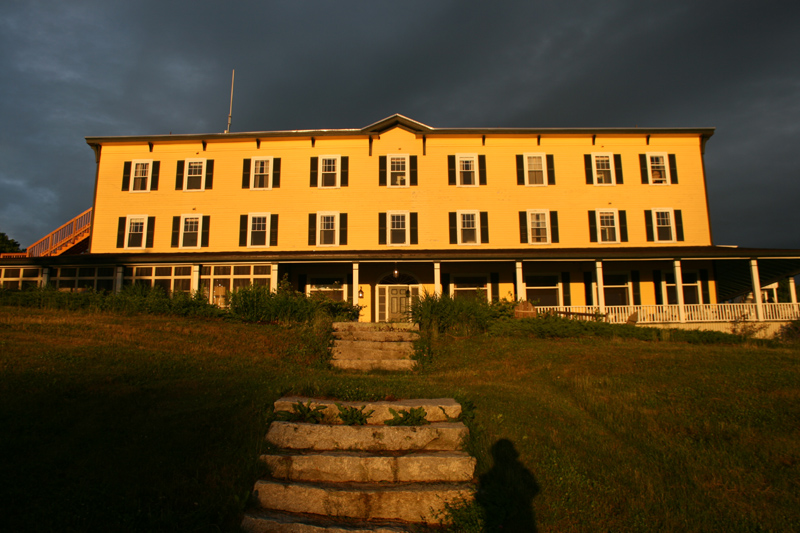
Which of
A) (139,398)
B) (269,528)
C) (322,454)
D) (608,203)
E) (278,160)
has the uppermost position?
(278,160)

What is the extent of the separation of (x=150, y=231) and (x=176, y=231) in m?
1.32

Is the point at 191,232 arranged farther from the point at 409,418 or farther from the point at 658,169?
the point at 658,169

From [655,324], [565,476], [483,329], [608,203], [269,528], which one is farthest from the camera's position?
[608,203]

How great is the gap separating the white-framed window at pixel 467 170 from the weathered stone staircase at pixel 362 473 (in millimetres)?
17279

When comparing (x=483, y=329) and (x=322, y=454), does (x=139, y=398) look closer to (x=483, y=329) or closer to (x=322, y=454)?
(x=322, y=454)

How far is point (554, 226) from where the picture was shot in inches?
886

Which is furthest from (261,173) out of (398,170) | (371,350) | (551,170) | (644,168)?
(644,168)

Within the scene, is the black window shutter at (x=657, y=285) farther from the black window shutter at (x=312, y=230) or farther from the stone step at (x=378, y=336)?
the black window shutter at (x=312, y=230)

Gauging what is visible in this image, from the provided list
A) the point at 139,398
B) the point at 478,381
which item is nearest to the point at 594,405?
the point at 478,381

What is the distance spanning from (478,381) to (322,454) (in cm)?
491

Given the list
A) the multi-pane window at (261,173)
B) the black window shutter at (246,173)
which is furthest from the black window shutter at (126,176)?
the multi-pane window at (261,173)

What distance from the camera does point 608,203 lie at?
22.8 meters

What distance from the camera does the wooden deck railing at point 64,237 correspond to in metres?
23.7

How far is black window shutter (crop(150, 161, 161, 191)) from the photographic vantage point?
75.8ft
